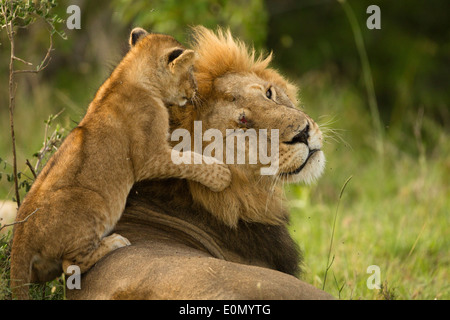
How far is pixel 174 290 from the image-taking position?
8.74 feet

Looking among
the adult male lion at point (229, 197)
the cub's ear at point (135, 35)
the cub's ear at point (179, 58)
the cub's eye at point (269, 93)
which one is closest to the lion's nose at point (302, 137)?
the adult male lion at point (229, 197)

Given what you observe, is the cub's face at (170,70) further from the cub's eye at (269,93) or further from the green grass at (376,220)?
the green grass at (376,220)

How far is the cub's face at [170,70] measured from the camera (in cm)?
348

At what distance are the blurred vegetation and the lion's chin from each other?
0.39m

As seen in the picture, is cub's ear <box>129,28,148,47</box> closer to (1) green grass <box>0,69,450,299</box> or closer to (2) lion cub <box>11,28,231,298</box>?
(2) lion cub <box>11,28,231,298</box>

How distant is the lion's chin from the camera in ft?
11.3

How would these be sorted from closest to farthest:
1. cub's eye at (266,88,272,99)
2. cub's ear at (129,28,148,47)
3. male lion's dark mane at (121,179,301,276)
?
male lion's dark mane at (121,179,301,276)
cub's eye at (266,88,272,99)
cub's ear at (129,28,148,47)

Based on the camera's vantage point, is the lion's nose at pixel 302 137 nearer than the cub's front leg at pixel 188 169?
No

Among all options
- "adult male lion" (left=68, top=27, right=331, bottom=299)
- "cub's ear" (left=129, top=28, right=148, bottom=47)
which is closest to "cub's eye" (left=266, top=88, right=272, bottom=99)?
"adult male lion" (left=68, top=27, right=331, bottom=299)

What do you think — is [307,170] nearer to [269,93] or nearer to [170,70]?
[269,93]

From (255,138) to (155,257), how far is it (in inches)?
33.0

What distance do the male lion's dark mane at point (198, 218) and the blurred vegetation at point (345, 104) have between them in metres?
0.69

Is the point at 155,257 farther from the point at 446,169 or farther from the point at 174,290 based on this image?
the point at 446,169
